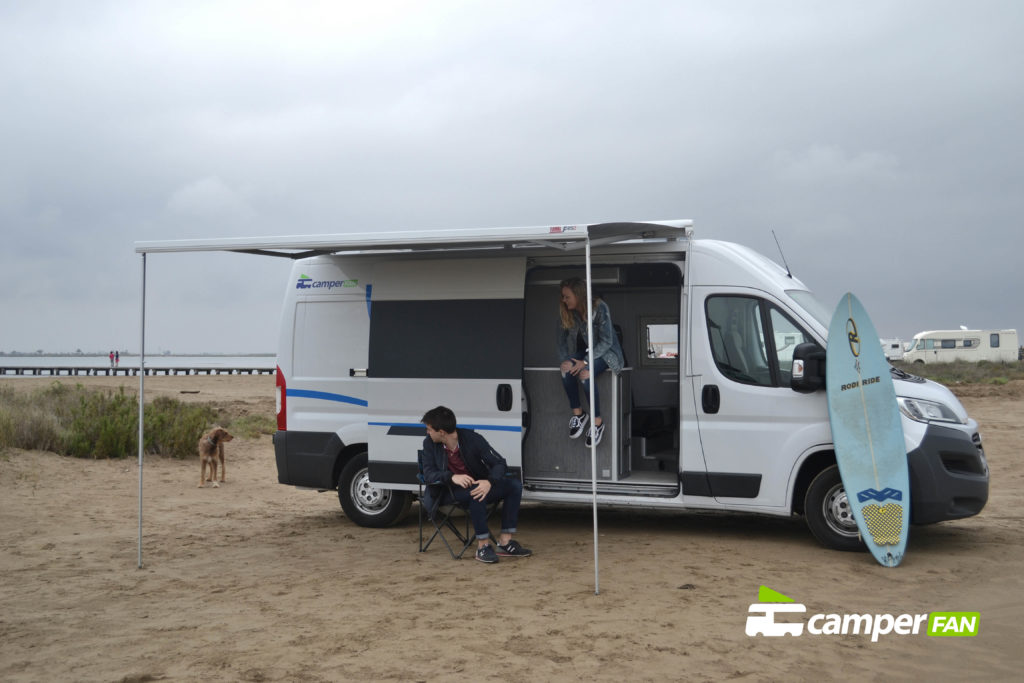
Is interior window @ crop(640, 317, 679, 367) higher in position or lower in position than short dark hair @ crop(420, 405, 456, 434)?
higher

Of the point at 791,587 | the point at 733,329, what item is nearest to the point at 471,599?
the point at 791,587

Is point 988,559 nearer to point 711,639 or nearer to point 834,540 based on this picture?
point 834,540

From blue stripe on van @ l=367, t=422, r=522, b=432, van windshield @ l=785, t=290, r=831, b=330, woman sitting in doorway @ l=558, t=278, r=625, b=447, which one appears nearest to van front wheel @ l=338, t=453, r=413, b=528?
blue stripe on van @ l=367, t=422, r=522, b=432

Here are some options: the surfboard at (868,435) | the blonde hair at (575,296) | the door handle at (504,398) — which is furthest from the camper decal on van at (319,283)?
the surfboard at (868,435)

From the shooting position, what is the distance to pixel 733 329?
778 cm

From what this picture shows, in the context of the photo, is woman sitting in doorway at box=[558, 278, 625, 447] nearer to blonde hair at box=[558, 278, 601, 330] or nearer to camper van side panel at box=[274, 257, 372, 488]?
blonde hair at box=[558, 278, 601, 330]

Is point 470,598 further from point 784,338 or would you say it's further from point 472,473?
point 784,338

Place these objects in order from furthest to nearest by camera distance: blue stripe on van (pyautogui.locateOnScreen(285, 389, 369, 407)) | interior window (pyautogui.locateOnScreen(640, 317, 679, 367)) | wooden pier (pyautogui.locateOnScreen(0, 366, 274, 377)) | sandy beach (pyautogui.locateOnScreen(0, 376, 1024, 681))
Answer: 1. wooden pier (pyautogui.locateOnScreen(0, 366, 274, 377))
2. interior window (pyautogui.locateOnScreen(640, 317, 679, 367))
3. blue stripe on van (pyautogui.locateOnScreen(285, 389, 369, 407))
4. sandy beach (pyautogui.locateOnScreen(0, 376, 1024, 681))

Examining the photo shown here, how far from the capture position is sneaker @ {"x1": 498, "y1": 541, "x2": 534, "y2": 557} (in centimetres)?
757

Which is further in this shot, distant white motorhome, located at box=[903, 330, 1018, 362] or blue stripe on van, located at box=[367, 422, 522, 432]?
distant white motorhome, located at box=[903, 330, 1018, 362]

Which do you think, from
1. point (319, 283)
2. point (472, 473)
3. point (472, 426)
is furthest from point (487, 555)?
point (319, 283)

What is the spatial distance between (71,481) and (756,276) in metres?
8.96

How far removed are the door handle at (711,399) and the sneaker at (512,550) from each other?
1.85 metres

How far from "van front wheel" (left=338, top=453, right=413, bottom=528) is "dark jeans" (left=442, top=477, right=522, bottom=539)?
1392mm
